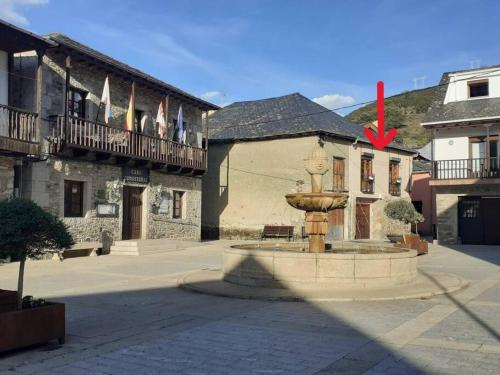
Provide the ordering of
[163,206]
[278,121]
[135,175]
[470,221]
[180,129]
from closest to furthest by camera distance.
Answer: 1. [135,175]
2. [163,206]
3. [180,129]
4. [470,221]
5. [278,121]

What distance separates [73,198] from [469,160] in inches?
717

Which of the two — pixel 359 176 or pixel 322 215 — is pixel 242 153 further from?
pixel 322 215

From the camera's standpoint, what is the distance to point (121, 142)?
19875mm

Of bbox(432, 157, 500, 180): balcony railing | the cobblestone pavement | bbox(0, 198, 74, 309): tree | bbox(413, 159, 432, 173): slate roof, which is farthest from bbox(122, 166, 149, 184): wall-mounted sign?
bbox(413, 159, 432, 173): slate roof

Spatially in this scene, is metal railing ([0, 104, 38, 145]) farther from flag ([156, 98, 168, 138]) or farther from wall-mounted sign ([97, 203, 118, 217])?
flag ([156, 98, 168, 138])

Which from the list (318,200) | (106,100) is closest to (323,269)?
(318,200)

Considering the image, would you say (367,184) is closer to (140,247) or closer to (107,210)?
(140,247)

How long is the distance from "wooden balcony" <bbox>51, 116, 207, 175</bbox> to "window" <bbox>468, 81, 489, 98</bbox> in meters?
14.4

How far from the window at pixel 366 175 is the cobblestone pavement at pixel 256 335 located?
18.7 metres

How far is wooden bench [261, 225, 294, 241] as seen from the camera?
26109 millimetres

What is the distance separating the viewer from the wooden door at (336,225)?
88.5 feet

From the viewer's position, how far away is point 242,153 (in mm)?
28703

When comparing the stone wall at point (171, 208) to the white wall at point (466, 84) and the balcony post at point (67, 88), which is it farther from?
the white wall at point (466, 84)

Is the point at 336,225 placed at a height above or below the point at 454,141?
below
